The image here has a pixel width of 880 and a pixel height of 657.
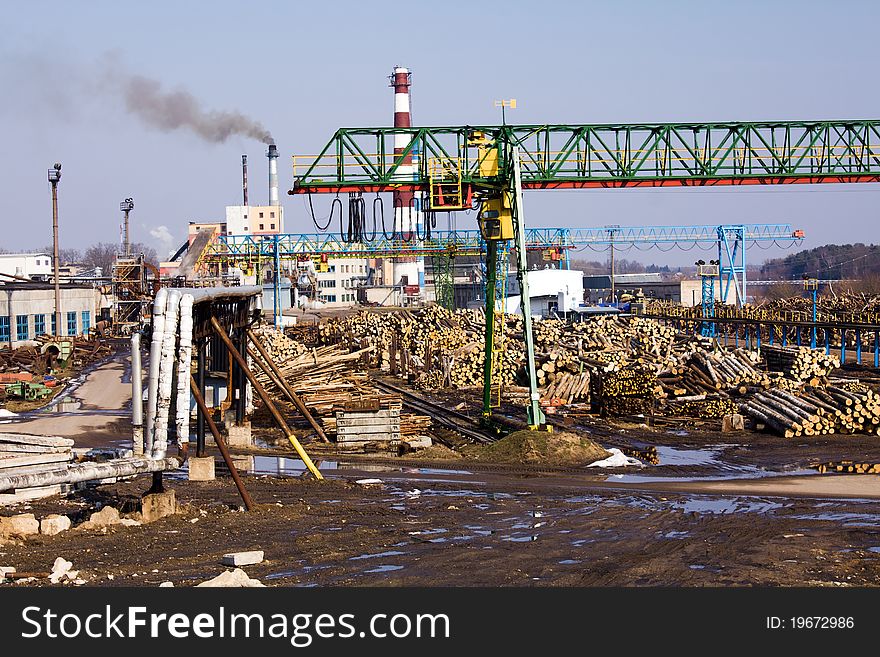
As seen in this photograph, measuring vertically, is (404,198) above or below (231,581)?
above

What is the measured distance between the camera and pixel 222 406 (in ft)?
86.3

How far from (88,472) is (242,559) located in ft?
11.5

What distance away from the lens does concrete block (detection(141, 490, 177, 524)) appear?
14688 millimetres

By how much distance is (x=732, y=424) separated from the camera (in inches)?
1053

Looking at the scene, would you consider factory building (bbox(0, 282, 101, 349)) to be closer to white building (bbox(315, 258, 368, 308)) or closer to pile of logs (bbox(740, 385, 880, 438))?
pile of logs (bbox(740, 385, 880, 438))

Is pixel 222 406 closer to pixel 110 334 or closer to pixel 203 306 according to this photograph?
pixel 203 306

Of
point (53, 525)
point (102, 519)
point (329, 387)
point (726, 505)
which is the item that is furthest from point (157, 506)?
point (329, 387)

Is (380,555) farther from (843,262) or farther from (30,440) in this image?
(843,262)

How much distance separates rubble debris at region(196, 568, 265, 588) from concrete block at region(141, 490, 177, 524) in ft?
13.6

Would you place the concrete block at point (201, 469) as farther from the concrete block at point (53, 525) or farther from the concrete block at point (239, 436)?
the concrete block at point (239, 436)

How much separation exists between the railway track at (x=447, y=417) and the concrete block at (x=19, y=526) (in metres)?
11.9

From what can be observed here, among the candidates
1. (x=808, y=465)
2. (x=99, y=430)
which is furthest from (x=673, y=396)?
(x=99, y=430)

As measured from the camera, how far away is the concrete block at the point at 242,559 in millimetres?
12016

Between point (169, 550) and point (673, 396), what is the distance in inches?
863
